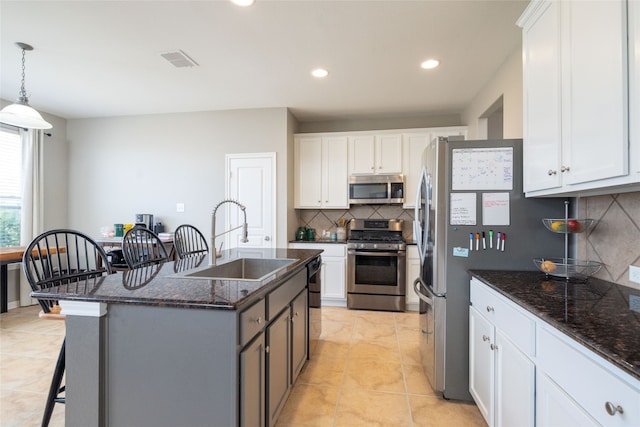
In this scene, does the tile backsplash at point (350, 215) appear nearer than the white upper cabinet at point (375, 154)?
No

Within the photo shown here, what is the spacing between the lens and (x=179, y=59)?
2773 millimetres

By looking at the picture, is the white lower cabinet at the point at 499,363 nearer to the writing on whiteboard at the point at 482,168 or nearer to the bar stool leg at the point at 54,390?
the writing on whiteboard at the point at 482,168

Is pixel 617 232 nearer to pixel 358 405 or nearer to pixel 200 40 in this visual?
pixel 358 405

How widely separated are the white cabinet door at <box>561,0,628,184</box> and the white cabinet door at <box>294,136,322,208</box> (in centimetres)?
311

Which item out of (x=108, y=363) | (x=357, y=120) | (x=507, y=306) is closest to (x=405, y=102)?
(x=357, y=120)

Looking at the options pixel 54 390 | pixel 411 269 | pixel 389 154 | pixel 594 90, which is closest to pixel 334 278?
pixel 411 269

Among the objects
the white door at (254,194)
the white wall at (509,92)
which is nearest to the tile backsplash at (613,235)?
the white wall at (509,92)

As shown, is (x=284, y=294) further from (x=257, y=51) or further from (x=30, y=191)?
(x=30, y=191)

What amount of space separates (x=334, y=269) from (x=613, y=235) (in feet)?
9.37

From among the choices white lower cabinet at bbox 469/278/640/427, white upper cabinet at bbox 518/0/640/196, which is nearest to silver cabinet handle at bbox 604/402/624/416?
white lower cabinet at bbox 469/278/640/427

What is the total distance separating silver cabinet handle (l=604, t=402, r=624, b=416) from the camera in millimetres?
736

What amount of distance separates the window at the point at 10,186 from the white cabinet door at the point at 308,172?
3669mm

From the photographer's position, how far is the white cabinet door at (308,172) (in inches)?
168

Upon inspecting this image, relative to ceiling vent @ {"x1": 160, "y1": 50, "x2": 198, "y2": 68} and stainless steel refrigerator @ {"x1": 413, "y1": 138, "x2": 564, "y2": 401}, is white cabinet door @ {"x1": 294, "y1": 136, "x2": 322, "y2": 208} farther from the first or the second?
stainless steel refrigerator @ {"x1": 413, "y1": 138, "x2": 564, "y2": 401}
